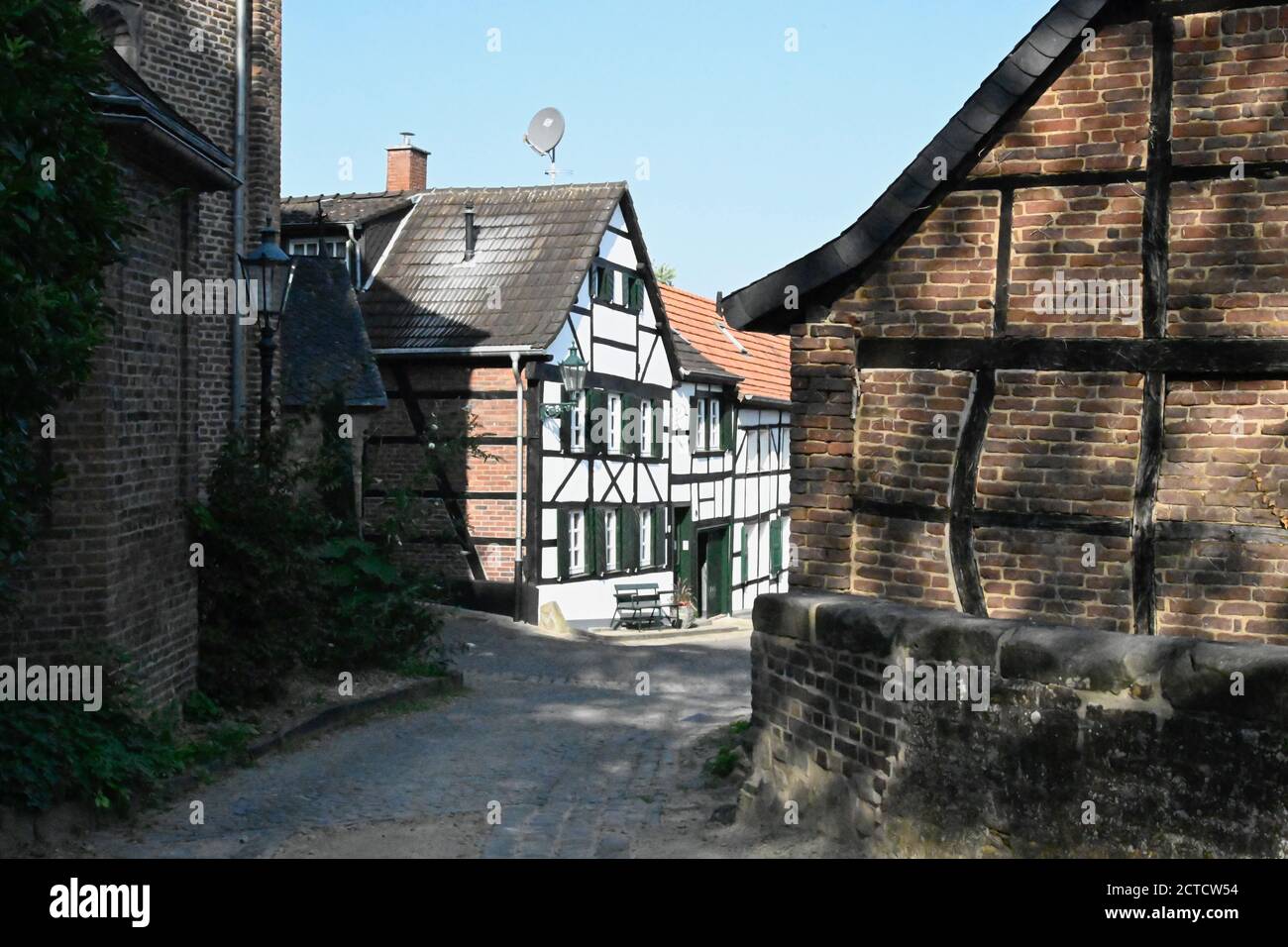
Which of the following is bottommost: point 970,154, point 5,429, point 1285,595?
point 1285,595

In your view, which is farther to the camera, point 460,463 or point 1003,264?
point 460,463

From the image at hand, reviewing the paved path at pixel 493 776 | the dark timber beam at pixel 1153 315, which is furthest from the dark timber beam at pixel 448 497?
the dark timber beam at pixel 1153 315

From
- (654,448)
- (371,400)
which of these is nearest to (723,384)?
(654,448)

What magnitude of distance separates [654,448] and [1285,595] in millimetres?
21579

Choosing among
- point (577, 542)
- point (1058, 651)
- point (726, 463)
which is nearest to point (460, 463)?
point (577, 542)

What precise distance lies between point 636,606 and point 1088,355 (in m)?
19.5

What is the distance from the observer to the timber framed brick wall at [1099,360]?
7.34 m

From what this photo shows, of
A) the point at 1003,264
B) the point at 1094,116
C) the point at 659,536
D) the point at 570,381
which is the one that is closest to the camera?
the point at 1094,116

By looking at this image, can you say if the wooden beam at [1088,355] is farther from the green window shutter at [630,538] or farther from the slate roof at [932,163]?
the green window shutter at [630,538]

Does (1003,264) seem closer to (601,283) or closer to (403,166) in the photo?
(601,283)

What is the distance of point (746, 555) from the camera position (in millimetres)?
34062

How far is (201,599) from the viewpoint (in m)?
12.1

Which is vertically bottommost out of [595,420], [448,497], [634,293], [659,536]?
[659,536]
